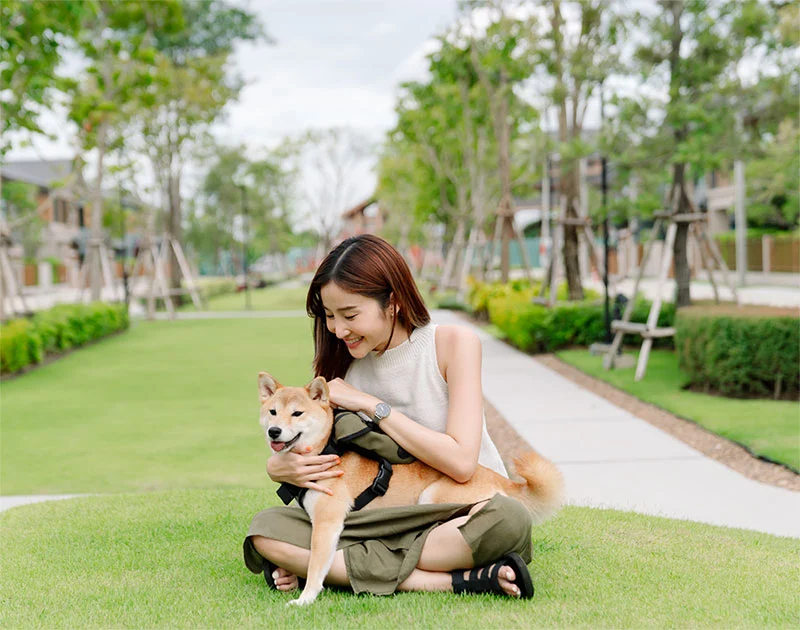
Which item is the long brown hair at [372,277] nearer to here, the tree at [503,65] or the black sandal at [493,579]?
the black sandal at [493,579]

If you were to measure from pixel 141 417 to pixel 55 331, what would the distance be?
6.60m

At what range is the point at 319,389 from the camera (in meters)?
3.33

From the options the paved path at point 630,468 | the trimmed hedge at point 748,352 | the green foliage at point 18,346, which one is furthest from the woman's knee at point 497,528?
the green foliage at point 18,346

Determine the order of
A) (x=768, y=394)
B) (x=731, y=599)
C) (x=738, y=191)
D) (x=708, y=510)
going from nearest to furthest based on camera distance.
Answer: (x=731, y=599), (x=708, y=510), (x=768, y=394), (x=738, y=191)

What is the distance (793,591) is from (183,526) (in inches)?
115

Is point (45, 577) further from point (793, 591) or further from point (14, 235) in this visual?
point (14, 235)

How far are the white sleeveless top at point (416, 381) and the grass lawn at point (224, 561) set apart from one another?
0.68 m

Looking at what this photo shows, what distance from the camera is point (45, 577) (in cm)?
403

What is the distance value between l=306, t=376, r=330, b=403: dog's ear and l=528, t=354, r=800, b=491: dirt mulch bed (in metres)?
3.98

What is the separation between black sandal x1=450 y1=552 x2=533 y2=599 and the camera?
11.1 ft

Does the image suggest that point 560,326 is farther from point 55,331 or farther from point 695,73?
point 55,331

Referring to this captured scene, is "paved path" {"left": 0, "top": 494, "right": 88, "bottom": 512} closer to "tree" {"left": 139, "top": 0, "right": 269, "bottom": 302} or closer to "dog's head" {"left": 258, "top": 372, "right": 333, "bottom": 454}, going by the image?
"dog's head" {"left": 258, "top": 372, "right": 333, "bottom": 454}

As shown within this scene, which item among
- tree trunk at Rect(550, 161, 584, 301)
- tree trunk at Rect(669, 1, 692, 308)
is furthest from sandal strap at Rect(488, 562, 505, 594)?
tree trunk at Rect(550, 161, 584, 301)

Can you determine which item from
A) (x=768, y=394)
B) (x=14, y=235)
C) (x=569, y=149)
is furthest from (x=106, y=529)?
(x=14, y=235)
